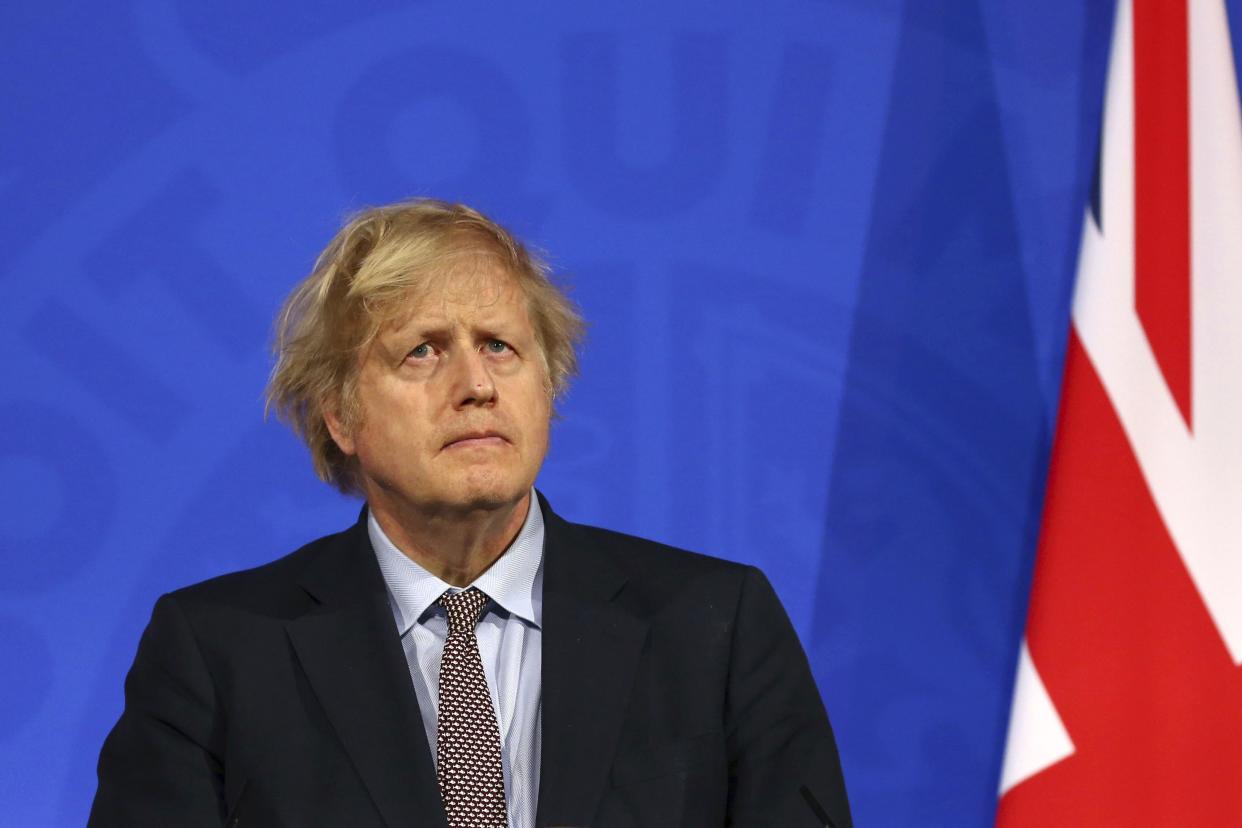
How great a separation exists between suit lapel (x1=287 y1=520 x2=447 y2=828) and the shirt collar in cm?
2

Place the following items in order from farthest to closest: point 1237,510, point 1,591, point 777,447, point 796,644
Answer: point 777,447 < point 1,591 < point 1237,510 < point 796,644

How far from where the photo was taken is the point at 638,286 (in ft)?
7.83

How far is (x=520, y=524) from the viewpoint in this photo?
5.65ft

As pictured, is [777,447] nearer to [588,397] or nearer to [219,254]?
[588,397]

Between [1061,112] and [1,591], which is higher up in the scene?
[1061,112]

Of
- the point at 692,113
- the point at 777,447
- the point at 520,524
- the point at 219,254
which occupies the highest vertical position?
the point at 692,113

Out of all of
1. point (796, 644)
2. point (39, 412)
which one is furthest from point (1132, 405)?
point (39, 412)

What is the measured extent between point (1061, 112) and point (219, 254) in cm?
133

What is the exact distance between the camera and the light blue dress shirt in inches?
62.2

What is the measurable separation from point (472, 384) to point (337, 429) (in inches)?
10.5

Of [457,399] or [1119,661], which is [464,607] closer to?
[457,399]

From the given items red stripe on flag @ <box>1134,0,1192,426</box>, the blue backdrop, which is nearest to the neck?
the blue backdrop

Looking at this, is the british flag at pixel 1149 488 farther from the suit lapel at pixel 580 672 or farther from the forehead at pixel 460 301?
the forehead at pixel 460 301

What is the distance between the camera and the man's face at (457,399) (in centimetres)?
159
